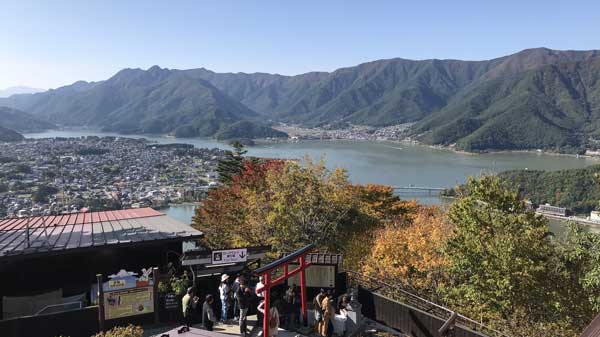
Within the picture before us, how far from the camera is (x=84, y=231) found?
11.7m

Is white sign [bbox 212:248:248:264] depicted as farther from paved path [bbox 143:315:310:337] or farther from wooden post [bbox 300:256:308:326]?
wooden post [bbox 300:256:308:326]

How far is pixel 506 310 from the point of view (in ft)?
33.1

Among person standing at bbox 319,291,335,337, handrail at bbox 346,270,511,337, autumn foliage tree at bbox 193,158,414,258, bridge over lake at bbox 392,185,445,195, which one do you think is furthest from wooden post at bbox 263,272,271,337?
bridge over lake at bbox 392,185,445,195

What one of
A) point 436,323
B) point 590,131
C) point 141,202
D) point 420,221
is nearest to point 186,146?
point 141,202

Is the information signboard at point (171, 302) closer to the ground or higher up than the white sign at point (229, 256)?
closer to the ground

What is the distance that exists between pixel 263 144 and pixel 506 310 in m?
169

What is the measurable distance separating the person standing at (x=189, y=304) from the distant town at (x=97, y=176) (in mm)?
39096

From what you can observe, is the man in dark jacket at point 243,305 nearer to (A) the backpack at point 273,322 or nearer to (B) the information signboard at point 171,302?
(A) the backpack at point 273,322

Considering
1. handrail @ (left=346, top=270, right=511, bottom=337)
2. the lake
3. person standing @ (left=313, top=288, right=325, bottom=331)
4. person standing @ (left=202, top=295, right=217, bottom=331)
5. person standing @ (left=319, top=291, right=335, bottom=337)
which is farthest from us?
the lake

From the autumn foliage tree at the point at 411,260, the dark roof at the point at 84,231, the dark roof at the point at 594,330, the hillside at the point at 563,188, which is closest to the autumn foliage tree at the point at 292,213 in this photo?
the autumn foliage tree at the point at 411,260

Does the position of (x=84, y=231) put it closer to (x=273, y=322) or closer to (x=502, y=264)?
(x=273, y=322)

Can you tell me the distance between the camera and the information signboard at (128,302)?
8797mm

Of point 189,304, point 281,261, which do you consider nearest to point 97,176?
point 189,304

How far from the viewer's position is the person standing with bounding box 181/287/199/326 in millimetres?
8445
